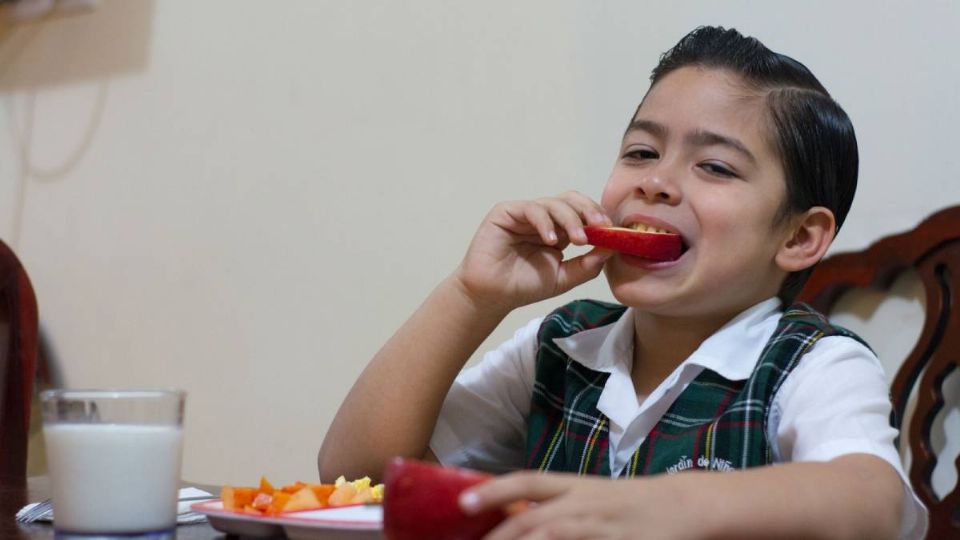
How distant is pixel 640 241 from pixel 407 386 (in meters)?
0.26

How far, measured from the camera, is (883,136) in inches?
54.3

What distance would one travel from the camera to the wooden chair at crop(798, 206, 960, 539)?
1255mm

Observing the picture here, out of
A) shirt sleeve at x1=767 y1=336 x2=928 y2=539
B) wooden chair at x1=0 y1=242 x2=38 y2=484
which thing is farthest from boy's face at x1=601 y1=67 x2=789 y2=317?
wooden chair at x1=0 y1=242 x2=38 y2=484

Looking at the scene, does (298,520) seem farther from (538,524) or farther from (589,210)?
(589,210)

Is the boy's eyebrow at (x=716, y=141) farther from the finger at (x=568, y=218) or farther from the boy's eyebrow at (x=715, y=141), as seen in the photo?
the finger at (x=568, y=218)

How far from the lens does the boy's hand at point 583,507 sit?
51 centimetres

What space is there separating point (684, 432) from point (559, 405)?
0.56 ft

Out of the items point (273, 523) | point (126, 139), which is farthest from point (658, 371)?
point (126, 139)

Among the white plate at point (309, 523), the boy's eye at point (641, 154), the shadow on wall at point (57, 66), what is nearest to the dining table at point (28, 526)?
the white plate at point (309, 523)

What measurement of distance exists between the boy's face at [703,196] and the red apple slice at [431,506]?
0.47 metres

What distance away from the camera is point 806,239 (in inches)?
41.1

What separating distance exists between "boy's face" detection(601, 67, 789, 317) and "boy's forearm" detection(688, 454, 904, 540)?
280mm

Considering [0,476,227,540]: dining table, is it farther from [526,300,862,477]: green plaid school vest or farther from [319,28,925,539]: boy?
[526,300,862,477]: green plaid school vest

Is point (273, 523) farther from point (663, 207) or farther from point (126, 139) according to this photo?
point (126, 139)
